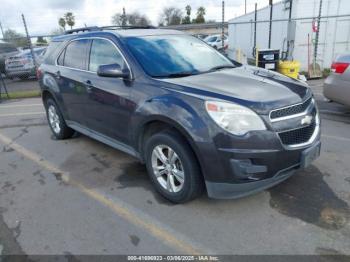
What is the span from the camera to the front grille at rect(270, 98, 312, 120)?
280cm

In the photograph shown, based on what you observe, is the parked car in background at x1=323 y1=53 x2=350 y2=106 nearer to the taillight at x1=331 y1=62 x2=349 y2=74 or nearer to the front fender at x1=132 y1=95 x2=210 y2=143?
the taillight at x1=331 y1=62 x2=349 y2=74

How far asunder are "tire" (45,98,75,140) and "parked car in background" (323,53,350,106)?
4.91 m

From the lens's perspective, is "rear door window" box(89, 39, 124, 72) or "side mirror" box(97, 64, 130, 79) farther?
"rear door window" box(89, 39, 124, 72)

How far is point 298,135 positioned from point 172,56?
172 cm

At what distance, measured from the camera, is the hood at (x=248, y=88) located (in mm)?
2824

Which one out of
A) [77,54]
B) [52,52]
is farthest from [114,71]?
[52,52]

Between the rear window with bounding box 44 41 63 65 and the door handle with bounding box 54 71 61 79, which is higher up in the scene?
the rear window with bounding box 44 41 63 65

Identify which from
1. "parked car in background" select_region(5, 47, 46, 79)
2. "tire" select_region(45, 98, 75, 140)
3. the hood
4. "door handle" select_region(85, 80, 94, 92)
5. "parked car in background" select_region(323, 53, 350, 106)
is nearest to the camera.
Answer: the hood

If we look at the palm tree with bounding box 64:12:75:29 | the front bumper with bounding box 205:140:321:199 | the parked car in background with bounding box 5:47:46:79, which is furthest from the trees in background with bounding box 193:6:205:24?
the front bumper with bounding box 205:140:321:199

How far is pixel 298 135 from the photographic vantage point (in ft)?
9.70

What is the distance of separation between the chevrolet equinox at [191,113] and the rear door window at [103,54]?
1 centimetres

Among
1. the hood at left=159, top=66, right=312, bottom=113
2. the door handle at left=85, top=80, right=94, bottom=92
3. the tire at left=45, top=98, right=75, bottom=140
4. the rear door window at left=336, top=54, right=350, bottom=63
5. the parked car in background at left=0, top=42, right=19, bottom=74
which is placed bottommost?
the tire at left=45, top=98, right=75, bottom=140

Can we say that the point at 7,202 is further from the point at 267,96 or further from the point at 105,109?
the point at 267,96

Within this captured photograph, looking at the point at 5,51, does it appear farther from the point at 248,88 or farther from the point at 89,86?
the point at 248,88
